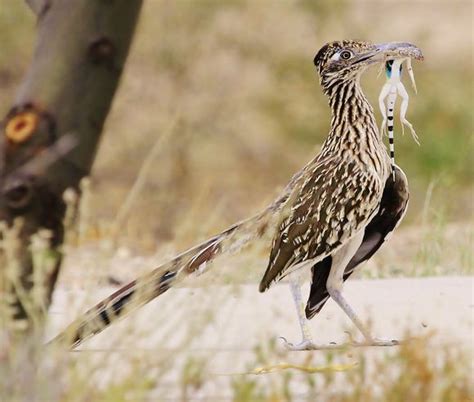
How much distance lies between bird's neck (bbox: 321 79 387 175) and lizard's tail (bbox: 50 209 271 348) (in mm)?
402

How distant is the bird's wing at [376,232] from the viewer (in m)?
5.48

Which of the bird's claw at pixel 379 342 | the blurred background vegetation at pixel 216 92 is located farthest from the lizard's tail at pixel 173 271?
the blurred background vegetation at pixel 216 92

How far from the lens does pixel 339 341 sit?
5.95 m

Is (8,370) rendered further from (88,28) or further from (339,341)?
(339,341)

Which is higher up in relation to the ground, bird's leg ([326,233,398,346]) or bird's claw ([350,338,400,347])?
bird's leg ([326,233,398,346])

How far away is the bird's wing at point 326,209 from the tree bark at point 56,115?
2.78 ft

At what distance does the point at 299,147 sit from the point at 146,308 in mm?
13273

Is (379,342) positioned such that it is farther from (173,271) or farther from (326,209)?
(173,271)

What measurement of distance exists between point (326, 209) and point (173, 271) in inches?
25.8

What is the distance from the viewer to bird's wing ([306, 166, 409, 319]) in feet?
18.0

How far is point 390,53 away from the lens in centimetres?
521

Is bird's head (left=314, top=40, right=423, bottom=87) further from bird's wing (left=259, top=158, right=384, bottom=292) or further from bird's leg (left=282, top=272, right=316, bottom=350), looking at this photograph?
bird's leg (left=282, top=272, right=316, bottom=350)

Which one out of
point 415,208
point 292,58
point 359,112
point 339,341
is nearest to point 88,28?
point 359,112

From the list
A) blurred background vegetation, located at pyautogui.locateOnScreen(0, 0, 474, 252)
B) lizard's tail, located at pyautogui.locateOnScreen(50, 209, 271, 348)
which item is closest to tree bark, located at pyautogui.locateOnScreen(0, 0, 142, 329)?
lizard's tail, located at pyautogui.locateOnScreen(50, 209, 271, 348)
